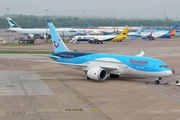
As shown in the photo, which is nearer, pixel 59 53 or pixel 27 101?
pixel 27 101

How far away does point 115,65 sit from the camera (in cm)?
4225

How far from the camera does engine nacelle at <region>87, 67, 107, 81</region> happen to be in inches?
1592

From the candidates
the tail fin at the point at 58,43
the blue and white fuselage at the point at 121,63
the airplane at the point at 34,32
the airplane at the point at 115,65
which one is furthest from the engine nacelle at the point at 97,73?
the airplane at the point at 34,32

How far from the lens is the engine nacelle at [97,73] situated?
40.4 meters

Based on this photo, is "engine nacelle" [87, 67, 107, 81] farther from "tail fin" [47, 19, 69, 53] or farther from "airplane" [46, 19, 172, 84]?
"tail fin" [47, 19, 69, 53]

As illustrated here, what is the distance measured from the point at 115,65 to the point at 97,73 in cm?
357

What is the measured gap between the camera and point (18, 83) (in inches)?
1585

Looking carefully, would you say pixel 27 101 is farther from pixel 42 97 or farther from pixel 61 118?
pixel 61 118

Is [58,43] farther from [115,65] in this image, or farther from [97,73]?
[115,65]

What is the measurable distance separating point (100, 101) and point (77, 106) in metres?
3.23

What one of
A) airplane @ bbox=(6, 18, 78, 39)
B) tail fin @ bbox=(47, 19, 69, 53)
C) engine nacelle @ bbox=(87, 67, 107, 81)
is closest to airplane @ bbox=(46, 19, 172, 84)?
engine nacelle @ bbox=(87, 67, 107, 81)

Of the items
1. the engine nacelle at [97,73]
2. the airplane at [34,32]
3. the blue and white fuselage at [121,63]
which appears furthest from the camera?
the airplane at [34,32]

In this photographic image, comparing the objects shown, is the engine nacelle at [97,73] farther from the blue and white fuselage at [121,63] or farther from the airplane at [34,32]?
the airplane at [34,32]

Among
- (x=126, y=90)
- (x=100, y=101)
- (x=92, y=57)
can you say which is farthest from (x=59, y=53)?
(x=100, y=101)
